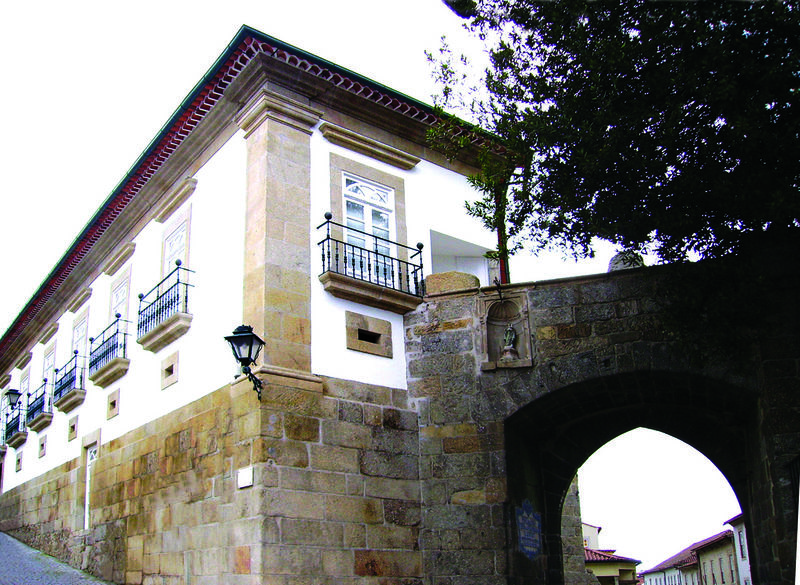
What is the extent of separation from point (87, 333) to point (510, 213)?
349 inches

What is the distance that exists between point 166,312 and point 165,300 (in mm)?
Answer: 178

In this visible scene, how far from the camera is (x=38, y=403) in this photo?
1648 cm

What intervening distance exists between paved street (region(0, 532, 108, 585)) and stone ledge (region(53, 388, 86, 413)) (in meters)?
2.48

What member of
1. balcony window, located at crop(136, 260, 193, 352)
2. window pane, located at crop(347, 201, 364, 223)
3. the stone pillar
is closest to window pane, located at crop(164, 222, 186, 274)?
balcony window, located at crop(136, 260, 193, 352)

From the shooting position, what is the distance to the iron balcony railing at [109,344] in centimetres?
1252

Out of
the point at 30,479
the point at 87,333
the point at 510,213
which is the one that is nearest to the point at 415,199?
the point at 510,213

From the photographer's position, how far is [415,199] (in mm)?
11336

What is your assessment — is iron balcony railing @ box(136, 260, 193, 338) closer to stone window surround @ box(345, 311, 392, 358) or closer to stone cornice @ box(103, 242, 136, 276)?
stone cornice @ box(103, 242, 136, 276)

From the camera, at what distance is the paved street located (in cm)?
1143

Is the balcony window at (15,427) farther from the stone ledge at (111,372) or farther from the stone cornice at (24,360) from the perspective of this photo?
the stone ledge at (111,372)

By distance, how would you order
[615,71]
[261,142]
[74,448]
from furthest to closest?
[74,448]
[261,142]
[615,71]

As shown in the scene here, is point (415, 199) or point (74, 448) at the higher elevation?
point (415, 199)

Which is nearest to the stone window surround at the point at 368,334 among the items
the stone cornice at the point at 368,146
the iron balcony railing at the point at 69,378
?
the stone cornice at the point at 368,146

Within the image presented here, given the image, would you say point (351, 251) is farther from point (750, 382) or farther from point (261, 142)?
point (750, 382)
